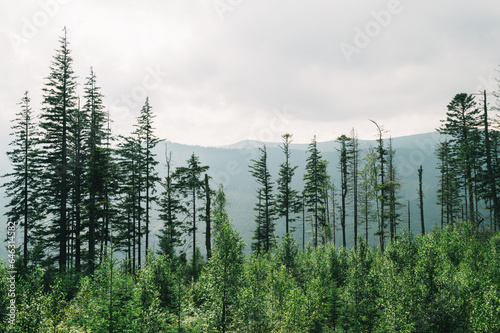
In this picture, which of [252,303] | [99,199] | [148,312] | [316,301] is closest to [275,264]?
[316,301]

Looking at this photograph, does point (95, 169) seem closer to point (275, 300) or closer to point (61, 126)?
point (61, 126)

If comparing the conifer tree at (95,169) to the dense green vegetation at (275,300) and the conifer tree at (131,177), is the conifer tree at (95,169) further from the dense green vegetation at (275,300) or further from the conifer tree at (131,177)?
the dense green vegetation at (275,300)

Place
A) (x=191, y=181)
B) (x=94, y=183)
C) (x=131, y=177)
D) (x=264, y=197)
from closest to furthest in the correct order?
1. (x=94, y=183)
2. (x=131, y=177)
3. (x=191, y=181)
4. (x=264, y=197)

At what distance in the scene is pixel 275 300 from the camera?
12750 millimetres

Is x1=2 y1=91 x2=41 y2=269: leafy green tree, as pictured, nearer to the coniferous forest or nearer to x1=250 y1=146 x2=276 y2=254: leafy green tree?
the coniferous forest

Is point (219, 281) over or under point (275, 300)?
over

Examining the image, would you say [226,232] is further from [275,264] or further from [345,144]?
[345,144]

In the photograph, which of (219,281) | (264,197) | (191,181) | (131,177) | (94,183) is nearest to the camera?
(219,281)

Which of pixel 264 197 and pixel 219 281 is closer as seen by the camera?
pixel 219 281

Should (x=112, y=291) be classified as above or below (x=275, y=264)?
above

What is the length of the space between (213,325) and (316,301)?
504cm

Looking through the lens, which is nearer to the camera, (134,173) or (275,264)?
(275,264)

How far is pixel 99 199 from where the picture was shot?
79.2 ft

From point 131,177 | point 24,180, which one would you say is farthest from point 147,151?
point 24,180
